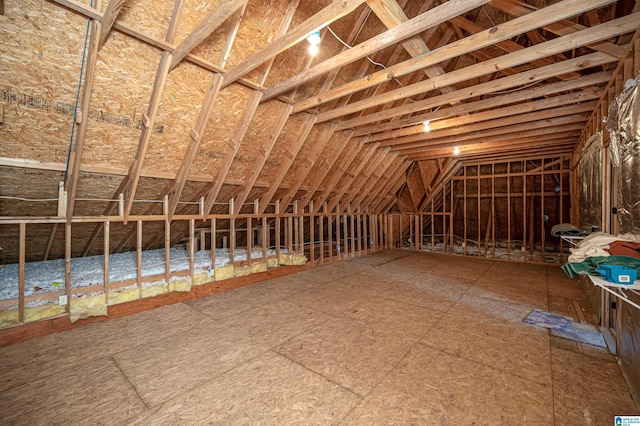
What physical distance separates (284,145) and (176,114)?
68.3 inches

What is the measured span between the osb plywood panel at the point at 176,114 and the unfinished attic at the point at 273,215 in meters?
0.02

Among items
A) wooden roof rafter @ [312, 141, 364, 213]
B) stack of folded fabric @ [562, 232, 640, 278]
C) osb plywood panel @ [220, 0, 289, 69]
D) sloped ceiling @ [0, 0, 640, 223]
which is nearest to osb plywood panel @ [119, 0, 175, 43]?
sloped ceiling @ [0, 0, 640, 223]

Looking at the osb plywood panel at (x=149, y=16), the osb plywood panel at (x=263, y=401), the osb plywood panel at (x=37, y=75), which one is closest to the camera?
the osb plywood panel at (x=263, y=401)

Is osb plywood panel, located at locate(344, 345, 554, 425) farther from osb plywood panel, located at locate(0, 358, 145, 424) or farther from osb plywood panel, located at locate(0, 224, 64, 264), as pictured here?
osb plywood panel, located at locate(0, 224, 64, 264)

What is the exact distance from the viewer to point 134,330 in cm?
306

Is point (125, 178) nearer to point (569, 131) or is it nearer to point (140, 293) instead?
point (140, 293)

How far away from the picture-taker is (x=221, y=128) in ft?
11.7

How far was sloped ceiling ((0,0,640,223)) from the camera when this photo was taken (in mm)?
2178

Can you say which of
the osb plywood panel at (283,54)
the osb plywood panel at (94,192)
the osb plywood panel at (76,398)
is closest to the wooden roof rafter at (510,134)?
the osb plywood panel at (283,54)

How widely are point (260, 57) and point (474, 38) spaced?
77.3 inches

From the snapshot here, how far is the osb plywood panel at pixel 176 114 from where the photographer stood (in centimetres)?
293

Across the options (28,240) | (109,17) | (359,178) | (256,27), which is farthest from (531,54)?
(28,240)

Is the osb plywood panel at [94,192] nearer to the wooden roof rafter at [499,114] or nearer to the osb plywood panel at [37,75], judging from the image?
the osb plywood panel at [37,75]

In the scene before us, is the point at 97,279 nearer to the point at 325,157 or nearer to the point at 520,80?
the point at 325,157
